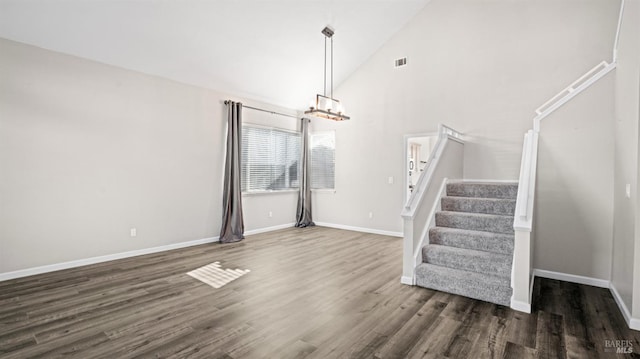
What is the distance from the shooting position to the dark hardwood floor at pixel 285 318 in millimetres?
2236

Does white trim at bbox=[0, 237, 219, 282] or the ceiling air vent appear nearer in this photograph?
white trim at bbox=[0, 237, 219, 282]

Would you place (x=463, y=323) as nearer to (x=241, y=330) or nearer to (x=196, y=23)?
(x=241, y=330)

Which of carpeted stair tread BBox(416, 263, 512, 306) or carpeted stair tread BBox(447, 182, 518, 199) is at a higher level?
carpeted stair tread BBox(447, 182, 518, 199)

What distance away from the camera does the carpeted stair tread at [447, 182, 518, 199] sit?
4.14 meters

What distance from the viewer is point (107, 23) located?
3908 millimetres

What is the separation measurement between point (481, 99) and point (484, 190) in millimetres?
2003

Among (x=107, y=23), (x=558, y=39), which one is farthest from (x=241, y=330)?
(x=558, y=39)

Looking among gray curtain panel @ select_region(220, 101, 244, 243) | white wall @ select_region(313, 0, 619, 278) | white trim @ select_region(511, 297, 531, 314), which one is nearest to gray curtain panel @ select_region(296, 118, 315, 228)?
white wall @ select_region(313, 0, 619, 278)

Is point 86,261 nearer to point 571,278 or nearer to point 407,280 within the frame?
point 407,280

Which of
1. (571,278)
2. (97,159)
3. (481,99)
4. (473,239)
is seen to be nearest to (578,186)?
(571,278)

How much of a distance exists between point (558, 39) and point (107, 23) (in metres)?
6.49

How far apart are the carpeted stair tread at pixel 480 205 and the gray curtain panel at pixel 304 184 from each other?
3.75 metres

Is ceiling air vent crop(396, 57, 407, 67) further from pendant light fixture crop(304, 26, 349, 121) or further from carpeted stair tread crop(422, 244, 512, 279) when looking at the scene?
carpeted stair tread crop(422, 244, 512, 279)

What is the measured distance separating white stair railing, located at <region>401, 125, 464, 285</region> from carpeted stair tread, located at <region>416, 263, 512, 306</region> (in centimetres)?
Result: 15
